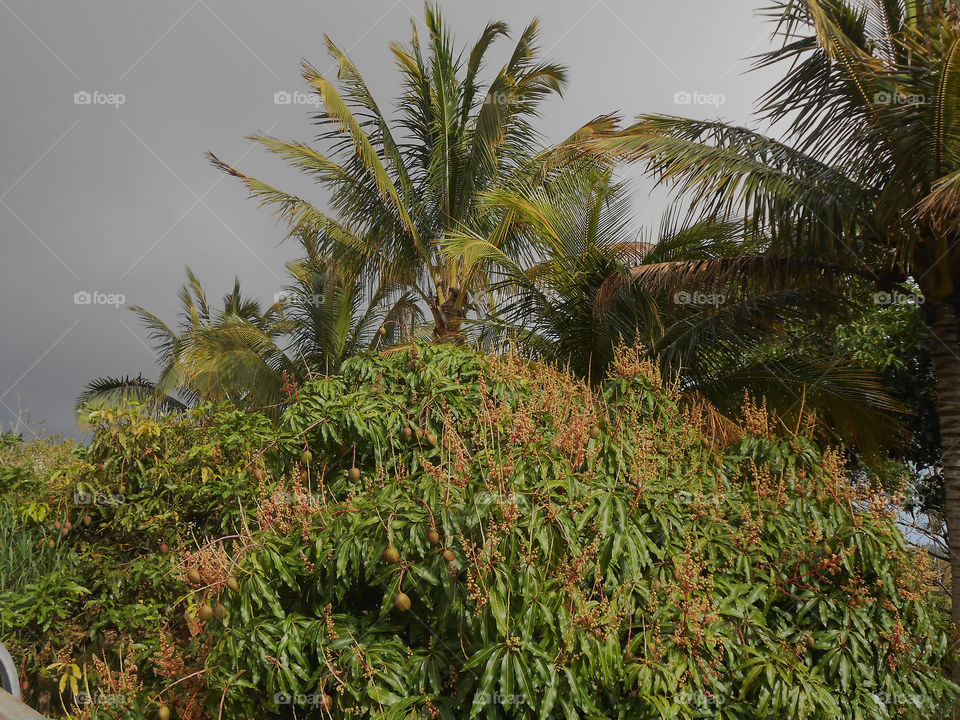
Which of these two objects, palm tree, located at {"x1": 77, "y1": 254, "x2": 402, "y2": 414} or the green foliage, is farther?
palm tree, located at {"x1": 77, "y1": 254, "x2": 402, "y2": 414}

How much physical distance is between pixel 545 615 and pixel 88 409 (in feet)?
16.5

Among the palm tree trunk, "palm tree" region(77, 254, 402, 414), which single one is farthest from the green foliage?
"palm tree" region(77, 254, 402, 414)

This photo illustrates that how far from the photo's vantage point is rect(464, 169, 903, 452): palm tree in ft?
23.5

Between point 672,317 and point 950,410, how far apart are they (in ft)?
9.17

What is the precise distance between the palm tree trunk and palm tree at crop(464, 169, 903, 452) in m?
0.71

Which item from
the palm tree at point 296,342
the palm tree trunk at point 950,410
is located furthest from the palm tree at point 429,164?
the palm tree trunk at point 950,410

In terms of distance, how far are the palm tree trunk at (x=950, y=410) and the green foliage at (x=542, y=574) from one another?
219 centimetres

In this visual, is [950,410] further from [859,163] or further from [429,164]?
[429,164]

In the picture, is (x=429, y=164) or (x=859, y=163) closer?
(x=859, y=163)

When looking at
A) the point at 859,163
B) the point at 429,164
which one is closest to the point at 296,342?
the point at 429,164

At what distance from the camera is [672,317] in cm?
779

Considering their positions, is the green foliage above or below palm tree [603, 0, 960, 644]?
below

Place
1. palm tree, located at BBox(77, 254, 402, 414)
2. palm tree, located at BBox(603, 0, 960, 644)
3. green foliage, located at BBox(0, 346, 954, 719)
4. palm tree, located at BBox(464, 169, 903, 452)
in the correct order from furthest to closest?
1. palm tree, located at BBox(77, 254, 402, 414)
2. palm tree, located at BBox(464, 169, 903, 452)
3. palm tree, located at BBox(603, 0, 960, 644)
4. green foliage, located at BBox(0, 346, 954, 719)

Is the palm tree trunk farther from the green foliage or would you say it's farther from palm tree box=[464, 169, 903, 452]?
the green foliage
